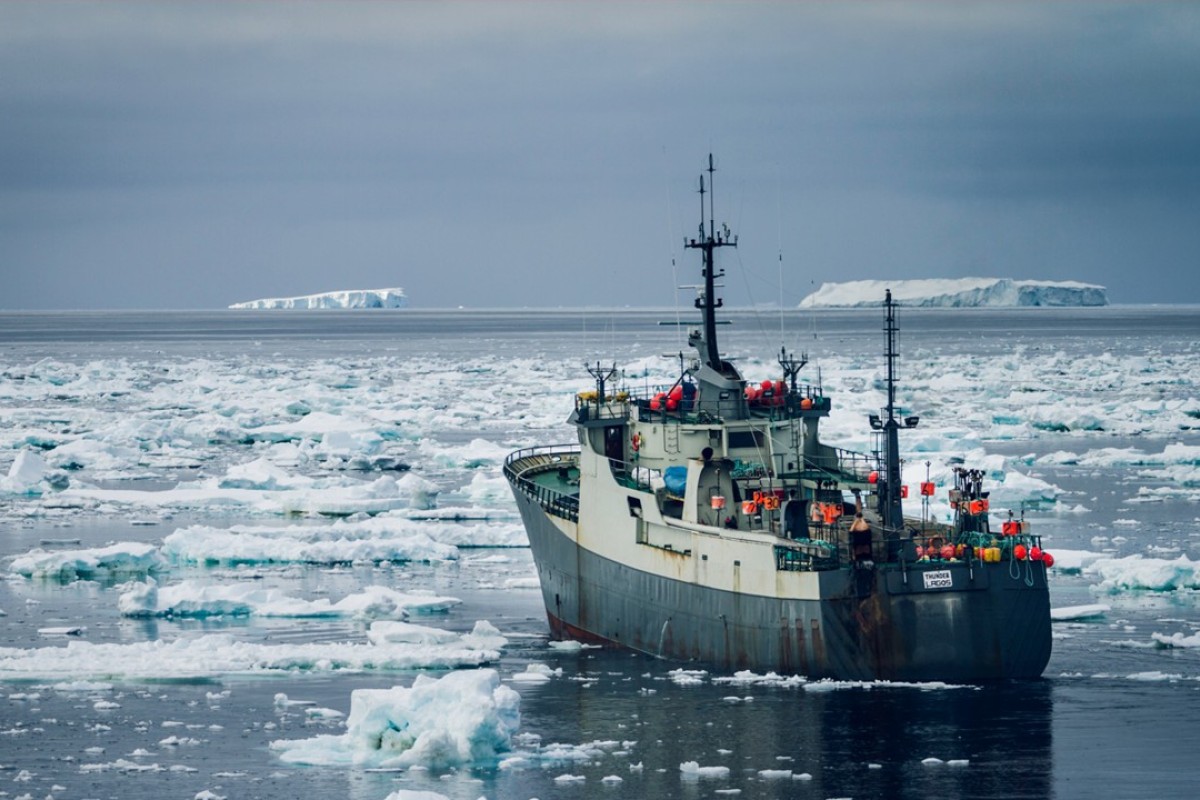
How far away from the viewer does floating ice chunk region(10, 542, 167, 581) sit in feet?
121

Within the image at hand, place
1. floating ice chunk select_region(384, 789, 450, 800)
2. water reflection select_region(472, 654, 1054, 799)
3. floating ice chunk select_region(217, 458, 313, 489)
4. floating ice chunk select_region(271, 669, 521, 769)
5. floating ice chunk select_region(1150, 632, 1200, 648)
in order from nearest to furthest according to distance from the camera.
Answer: floating ice chunk select_region(384, 789, 450, 800), water reflection select_region(472, 654, 1054, 799), floating ice chunk select_region(271, 669, 521, 769), floating ice chunk select_region(1150, 632, 1200, 648), floating ice chunk select_region(217, 458, 313, 489)

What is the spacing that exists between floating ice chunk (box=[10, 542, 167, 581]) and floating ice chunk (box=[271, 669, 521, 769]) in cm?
1495

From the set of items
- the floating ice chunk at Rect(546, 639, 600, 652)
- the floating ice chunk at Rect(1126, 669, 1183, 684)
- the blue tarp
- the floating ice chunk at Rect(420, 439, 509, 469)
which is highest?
the blue tarp

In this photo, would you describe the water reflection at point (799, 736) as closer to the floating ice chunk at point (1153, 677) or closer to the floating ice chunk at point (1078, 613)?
the floating ice chunk at point (1153, 677)

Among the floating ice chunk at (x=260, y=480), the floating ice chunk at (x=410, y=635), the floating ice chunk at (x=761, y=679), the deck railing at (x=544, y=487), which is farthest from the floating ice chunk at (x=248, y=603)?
the floating ice chunk at (x=260, y=480)

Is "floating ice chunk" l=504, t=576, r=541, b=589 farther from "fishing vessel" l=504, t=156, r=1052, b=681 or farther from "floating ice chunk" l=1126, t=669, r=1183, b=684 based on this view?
"floating ice chunk" l=1126, t=669, r=1183, b=684

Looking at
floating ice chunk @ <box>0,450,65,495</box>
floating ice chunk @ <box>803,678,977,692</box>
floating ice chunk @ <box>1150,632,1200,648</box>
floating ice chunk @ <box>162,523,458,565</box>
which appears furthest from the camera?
floating ice chunk @ <box>0,450,65,495</box>

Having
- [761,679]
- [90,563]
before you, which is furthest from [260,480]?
[761,679]

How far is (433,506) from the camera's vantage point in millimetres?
46031

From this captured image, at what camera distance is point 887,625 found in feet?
84.2

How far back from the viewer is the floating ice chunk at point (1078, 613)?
31.3 meters

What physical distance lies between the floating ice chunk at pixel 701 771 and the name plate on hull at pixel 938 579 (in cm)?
445

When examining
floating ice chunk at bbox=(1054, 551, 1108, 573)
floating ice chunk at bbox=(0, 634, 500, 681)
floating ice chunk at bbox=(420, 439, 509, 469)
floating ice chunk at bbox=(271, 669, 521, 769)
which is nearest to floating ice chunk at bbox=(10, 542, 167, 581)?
floating ice chunk at bbox=(0, 634, 500, 681)

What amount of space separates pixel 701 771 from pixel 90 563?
60.2 ft
